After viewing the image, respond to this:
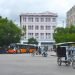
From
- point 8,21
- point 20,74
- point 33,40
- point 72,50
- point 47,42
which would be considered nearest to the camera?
point 20,74

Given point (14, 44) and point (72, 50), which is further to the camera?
point (14, 44)

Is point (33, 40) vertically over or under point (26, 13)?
under

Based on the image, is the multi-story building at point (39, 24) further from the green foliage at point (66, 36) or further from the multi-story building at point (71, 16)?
the green foliage at point (66, 36)

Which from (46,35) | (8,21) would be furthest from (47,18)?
(8,21)

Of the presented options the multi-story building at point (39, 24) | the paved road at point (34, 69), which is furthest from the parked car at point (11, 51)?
the multi-story building at point (39, 24)

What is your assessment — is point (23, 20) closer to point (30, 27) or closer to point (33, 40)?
point (30, 27)

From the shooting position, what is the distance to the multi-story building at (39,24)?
182 metres

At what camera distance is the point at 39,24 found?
184000 millimetres

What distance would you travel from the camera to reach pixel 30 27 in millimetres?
184000

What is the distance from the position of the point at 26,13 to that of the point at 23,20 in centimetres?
357

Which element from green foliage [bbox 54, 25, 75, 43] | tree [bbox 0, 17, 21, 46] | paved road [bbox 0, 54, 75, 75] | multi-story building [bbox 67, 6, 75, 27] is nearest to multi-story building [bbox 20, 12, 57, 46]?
multi-story building [bbox 67, 6, 75, 27]

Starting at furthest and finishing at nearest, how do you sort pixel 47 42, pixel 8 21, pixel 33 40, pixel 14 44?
pixel 47 42 → pixel 33 40 → pixel 8 21 → pixel 14 44

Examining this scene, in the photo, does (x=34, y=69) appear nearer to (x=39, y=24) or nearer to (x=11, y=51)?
(x=11, y=51)

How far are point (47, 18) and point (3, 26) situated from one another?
71218 millimetres
